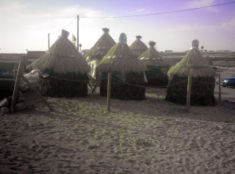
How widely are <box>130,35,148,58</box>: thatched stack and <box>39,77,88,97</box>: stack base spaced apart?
31.0ft

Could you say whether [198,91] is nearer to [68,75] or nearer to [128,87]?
[128,87]

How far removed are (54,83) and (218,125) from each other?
23.7ft

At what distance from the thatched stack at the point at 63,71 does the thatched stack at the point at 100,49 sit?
→ 14.0 ft

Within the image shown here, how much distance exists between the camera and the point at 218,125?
6.77 m

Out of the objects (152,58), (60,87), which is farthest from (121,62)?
(152,58)

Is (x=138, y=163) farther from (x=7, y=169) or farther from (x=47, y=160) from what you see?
(x=7, y=169)

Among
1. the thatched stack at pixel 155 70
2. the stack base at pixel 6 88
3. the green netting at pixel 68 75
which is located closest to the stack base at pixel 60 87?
the green netting at pixel 68 75

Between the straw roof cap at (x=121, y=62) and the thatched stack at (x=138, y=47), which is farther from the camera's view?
the thatched stack at (x=138, y=47)

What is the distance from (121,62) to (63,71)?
2913 mm

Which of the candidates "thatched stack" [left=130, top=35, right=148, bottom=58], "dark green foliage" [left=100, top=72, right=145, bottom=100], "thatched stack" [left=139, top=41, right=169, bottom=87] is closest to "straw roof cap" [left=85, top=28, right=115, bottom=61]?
"thatched stack" [left=139, top=41, right=169, bottom=87]

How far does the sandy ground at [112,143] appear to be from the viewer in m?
3.82

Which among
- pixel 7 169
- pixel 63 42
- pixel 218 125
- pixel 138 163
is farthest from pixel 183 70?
pixel 7 169

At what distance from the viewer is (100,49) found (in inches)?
603

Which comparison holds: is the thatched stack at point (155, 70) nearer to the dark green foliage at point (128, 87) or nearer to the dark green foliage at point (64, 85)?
the dark green foliage at point (128, 87)
